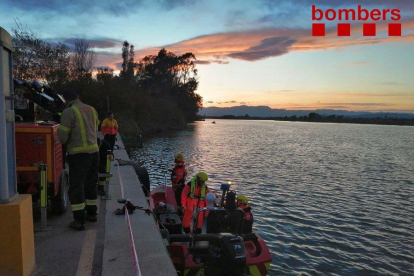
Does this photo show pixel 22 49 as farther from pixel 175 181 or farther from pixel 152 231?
pixel 152 231

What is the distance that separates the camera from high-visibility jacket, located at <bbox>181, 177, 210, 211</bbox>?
721cm

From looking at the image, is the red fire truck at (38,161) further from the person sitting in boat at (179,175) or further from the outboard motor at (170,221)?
the person sitting in boat at (179,175)

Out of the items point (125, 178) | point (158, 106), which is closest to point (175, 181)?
point (125, 178)

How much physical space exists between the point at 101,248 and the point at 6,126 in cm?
209

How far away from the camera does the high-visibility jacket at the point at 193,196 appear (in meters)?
7.21

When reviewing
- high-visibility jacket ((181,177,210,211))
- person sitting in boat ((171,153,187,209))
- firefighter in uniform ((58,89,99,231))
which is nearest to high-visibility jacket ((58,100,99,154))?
firefighter in uniform ((58,89,99,231))

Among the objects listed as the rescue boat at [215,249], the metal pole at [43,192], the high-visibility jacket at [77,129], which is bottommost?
the rescue boat at [215,249]

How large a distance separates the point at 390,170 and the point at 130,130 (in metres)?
31.6

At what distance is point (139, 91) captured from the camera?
57.0m

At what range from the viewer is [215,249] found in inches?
187

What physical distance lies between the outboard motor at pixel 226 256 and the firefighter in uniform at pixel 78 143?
210 cm

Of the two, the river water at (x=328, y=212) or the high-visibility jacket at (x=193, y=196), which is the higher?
the high-visibility jacket at (x=193, y=196)

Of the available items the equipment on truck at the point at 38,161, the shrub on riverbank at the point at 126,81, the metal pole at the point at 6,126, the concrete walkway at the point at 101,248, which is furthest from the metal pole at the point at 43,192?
the shrub on riverbank at the point at 126,81

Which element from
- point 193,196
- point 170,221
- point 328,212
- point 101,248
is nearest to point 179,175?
point 193,196
